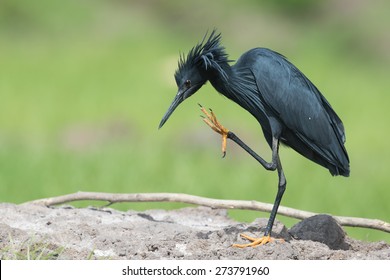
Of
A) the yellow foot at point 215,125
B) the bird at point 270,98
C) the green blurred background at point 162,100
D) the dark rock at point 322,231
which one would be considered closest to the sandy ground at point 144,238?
the dark rock at point 322,231

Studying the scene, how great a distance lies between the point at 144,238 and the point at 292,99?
4.35 ft

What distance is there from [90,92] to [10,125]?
106 inches

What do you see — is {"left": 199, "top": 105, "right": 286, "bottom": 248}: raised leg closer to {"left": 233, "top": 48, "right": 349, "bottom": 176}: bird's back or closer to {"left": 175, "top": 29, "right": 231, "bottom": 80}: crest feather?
{"left": 233, "top": 48, "right": 349, "bottom": 176}: bird's back

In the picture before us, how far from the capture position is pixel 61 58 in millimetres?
19812

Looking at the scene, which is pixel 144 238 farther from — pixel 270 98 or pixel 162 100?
pixel 162 100

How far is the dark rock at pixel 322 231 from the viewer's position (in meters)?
5.89

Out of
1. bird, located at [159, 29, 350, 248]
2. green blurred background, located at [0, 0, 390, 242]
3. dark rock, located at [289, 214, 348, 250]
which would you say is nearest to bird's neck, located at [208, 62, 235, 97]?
bird, located at [159, 29, 350, 248]

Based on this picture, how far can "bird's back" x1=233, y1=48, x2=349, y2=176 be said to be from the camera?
5613 mm

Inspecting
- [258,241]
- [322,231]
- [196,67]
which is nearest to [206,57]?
[196,67]

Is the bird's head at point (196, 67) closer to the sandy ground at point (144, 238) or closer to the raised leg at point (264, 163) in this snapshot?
the raised leg at point (264, 163)

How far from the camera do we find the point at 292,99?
5.66 metres

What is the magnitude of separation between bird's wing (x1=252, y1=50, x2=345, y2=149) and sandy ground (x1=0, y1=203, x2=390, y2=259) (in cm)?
65

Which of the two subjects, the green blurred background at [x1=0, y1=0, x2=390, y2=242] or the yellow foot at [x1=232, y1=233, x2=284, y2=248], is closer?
the yellow foot at [x1=232, y1=233, x2=284, y2=248]

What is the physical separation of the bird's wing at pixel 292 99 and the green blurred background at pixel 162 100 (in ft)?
11.7
